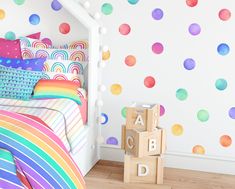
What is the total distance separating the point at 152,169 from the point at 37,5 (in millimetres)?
1541

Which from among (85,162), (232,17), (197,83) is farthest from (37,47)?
(232,17)

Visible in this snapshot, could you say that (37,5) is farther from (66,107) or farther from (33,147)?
(33,147)

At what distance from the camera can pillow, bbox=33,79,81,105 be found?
2.78 metres

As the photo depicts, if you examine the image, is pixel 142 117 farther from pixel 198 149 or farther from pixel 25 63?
pixel 25 63

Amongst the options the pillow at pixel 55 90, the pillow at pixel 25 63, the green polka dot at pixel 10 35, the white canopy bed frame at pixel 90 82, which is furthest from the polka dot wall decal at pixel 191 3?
the green polka dot at pixel 10 35

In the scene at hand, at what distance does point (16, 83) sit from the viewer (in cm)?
276

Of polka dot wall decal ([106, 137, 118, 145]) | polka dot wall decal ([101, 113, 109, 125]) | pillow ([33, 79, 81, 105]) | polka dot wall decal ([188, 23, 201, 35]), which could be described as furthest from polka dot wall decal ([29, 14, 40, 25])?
polka dot wall decal ([188, 23, 201, 35])

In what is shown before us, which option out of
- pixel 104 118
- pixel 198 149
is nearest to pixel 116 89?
pixel 104 118

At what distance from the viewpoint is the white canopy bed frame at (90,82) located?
293 centimetres

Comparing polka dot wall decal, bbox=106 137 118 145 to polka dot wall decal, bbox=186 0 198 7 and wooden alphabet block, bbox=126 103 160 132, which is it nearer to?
wooden alphabet block, bbox=126 103 160 132

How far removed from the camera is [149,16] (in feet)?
10.1

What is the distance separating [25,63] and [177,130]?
3.97 ft

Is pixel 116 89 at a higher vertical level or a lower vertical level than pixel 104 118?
higher

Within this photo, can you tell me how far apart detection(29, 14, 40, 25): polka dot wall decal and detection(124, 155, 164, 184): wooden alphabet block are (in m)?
1.29
